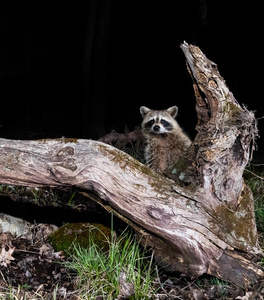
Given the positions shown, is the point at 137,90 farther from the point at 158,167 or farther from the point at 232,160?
the point at 232,160

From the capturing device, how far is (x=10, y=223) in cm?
405

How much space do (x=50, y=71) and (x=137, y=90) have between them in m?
2.31

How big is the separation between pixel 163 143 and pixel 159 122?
1.09 ft

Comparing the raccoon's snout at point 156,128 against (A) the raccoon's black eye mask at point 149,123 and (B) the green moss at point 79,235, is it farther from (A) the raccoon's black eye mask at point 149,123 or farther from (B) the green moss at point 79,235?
(B) the green moss at point 79,235

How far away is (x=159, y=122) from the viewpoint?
4.82 m

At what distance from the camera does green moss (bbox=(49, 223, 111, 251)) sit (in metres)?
3.80

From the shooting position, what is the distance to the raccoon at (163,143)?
454 centimetres

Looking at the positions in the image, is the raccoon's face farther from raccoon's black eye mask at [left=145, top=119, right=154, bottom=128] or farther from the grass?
the grass

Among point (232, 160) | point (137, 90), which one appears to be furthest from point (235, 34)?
point (232, 160)

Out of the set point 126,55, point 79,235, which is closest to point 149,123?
point 79,235

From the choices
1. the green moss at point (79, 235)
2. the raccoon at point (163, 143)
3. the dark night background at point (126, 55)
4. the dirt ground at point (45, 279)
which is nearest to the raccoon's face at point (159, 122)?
the raccoon at point (163, 143)

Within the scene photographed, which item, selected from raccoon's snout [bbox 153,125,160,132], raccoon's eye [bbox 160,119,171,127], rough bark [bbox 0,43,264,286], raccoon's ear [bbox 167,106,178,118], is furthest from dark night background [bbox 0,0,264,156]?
rough bark [bbox 0,43,264,286]

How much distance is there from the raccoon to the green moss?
98 centimetres

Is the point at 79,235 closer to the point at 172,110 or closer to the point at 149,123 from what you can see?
the point at 149,123
